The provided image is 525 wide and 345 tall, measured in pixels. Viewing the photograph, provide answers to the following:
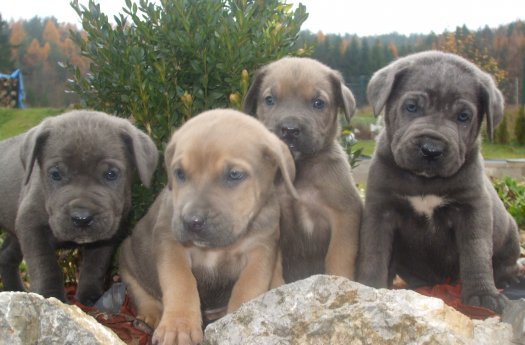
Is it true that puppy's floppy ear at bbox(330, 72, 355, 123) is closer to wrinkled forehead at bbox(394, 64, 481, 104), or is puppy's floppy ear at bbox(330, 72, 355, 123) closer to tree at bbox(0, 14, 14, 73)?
wrinkled forehead at bbox(394, 64, 481, 104)

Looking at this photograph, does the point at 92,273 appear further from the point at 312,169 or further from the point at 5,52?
the point at 5,52

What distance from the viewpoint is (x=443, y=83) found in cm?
507

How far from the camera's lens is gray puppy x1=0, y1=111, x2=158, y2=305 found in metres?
4.86

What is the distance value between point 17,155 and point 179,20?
1.86 meters

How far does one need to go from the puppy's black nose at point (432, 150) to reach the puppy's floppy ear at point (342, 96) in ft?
3.26

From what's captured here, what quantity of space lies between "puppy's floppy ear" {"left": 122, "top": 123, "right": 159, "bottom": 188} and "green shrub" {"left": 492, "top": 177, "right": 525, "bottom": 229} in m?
6.04

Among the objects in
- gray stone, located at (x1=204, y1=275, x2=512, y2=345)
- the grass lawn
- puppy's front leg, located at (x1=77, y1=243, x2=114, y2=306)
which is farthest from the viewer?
the grass lawn

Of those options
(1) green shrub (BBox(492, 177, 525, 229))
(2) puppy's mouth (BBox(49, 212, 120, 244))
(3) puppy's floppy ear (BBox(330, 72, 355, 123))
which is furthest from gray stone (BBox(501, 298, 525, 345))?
(1) green shrub (BBox(492, 177, 525, 229))

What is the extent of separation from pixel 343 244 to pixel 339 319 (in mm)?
1909

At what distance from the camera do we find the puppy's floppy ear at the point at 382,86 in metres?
5.23

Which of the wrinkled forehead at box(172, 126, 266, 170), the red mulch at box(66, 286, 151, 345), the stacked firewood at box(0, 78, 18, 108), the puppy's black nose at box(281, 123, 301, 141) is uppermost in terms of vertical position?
→ the wrinkled forehead at box(172, 126, 266, 170)

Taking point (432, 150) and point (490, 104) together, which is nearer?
point (432, 150)

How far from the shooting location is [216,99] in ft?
19.6

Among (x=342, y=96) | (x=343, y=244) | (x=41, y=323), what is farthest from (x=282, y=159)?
(x=41, y=323)
